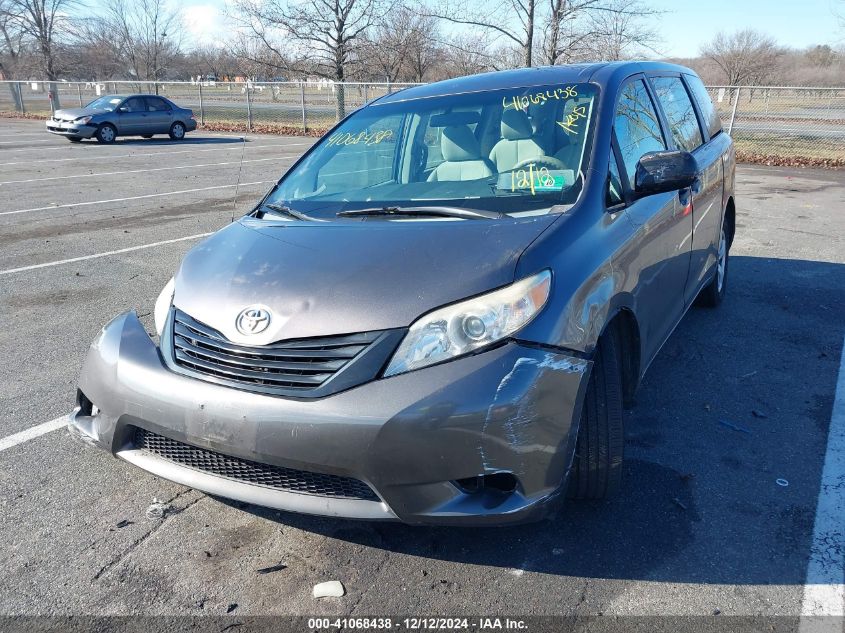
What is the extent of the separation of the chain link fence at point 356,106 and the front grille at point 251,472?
532 inches

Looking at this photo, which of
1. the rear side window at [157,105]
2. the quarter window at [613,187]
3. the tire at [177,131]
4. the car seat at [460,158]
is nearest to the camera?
the quarter window at [613,187]

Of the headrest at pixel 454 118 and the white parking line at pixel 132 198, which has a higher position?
the headrest at pixel 454 118

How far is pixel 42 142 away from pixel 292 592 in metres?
22.8

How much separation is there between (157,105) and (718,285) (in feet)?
70.5

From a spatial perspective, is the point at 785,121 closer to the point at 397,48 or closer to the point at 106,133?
the point at 397,48

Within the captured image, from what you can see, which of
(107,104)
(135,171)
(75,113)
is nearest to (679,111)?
(135,171)

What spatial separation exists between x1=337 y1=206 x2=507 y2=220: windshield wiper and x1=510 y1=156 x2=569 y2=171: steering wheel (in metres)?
0.46

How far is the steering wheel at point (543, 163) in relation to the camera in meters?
3.21

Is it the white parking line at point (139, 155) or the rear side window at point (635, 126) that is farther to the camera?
the white parking line at point (139, 155)

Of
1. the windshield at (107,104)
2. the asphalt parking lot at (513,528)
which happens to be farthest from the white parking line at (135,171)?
the asphalt parking lot at (513,528)

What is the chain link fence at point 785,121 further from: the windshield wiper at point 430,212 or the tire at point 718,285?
the windshield wiper at point 430,212

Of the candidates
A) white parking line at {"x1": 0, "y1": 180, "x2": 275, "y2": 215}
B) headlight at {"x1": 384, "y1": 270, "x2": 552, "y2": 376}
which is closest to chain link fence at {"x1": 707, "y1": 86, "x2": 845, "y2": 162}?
white parking line at {"x1": 0, "y1": 180, "x2": 275, "y2": 215}

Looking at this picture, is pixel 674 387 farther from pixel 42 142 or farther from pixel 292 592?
pixel 42 142

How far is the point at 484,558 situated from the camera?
2.63m
